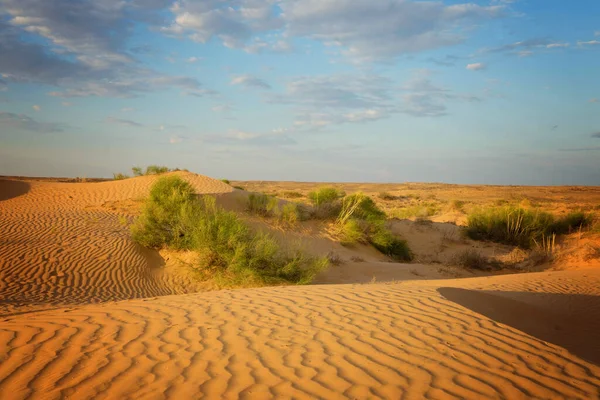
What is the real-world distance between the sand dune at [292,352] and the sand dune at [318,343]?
0.02 meters

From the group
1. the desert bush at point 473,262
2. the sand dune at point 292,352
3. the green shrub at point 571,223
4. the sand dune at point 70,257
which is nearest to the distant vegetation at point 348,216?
the desert bush at point 473,262

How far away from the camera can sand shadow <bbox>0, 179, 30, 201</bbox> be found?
1808 centimetres

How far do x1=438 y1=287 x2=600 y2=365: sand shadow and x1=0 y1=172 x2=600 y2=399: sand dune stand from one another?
0.03 metres

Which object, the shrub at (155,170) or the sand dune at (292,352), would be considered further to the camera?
the shrub at (155,170)

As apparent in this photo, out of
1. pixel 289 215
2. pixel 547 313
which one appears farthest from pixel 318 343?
pixel 289 215

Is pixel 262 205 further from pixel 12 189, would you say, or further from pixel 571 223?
pixel 571 223

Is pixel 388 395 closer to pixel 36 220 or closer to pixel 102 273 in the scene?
pixel 102 273

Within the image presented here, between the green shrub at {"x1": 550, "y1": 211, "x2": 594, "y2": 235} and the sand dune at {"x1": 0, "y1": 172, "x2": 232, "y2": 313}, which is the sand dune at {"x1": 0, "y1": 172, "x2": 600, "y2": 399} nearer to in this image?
the sand dune at {"x1": 0, "y1": 172, "x2": 232, "y2": 313}

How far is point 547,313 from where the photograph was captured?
6.00 meters

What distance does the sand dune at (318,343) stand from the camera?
3.35 m

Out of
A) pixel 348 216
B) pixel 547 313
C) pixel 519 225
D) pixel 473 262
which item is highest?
pixel 348 216

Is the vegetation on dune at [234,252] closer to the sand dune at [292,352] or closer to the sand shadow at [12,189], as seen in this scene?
→ the sand dune at [292,352]

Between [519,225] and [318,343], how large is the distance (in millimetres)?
15357

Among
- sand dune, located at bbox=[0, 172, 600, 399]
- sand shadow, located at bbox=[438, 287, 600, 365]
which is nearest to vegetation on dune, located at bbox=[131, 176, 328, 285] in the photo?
sand dune, located at bbox=[0, 172, 600, 399]
